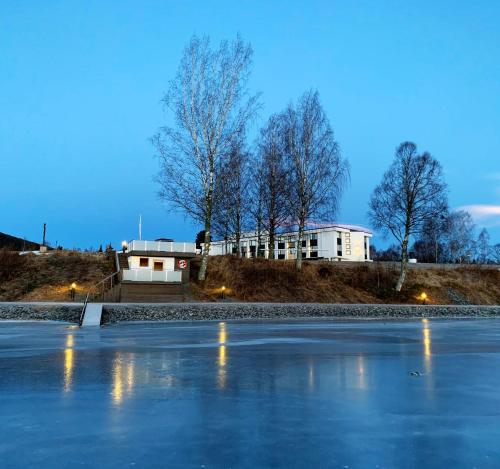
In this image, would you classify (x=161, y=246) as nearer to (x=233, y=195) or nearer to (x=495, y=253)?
(x=233, y=195)

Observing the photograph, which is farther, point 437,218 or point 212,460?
point 437,218

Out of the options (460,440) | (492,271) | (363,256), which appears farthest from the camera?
(363,256)

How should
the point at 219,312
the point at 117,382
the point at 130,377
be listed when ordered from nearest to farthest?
the point at 117,382 < the point at 130,377 < the point at 219,312

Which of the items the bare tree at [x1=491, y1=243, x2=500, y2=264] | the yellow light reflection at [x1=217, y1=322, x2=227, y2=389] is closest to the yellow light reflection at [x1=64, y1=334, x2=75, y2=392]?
the yellow light reflection at [x1=217, y1=322, x2=227, y2=389]

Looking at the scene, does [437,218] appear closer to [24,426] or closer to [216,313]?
[216,313]

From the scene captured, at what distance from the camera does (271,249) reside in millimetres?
41344

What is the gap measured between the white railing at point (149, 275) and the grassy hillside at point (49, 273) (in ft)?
9.32

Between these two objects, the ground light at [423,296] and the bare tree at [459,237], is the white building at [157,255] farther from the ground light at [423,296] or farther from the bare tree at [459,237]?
the bare tree at [459,237]

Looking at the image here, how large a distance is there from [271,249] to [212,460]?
3761 centimetres

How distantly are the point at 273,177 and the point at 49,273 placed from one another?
18.7m

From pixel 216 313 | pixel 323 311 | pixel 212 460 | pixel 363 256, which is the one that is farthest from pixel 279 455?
pixel 363 256

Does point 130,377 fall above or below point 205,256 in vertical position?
below

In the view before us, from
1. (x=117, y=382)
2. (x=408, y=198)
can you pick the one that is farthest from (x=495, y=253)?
(x=117, y=382)

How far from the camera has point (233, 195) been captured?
43.2 metres
